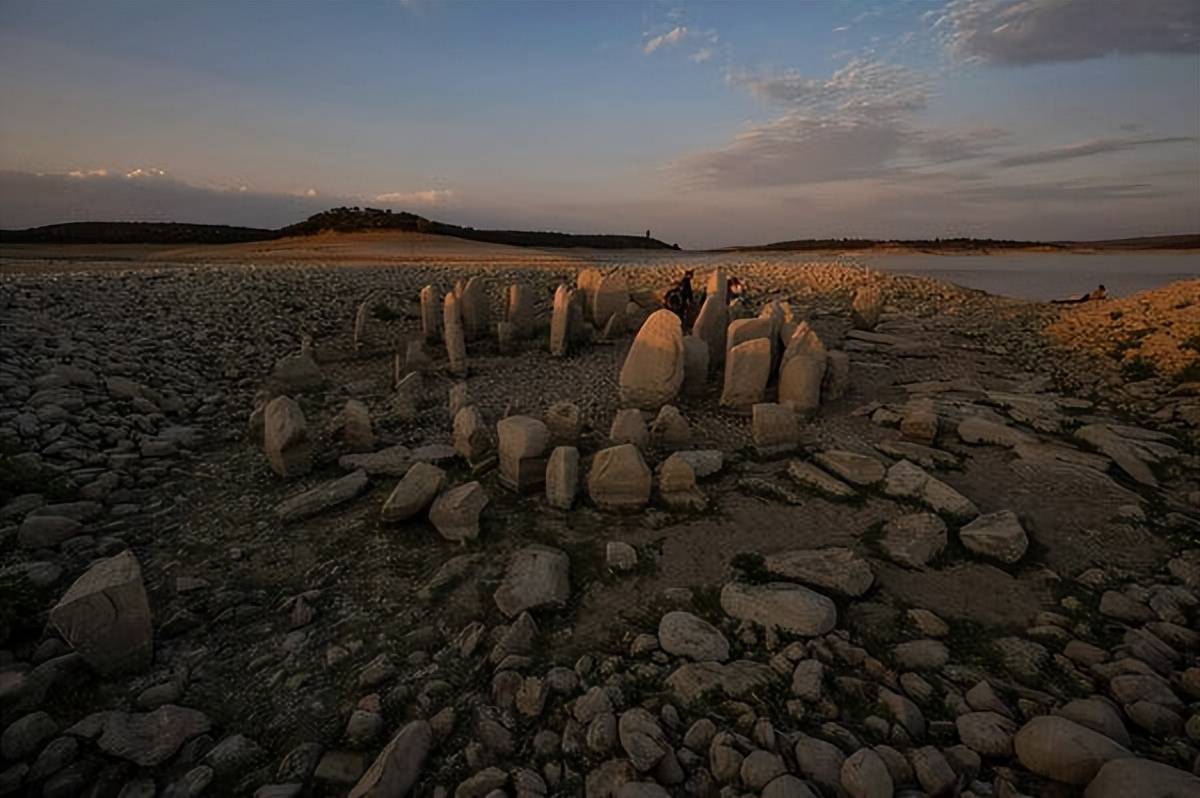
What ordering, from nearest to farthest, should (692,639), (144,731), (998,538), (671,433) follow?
(144,731)
(692,639)
(998,538)
(671,433)

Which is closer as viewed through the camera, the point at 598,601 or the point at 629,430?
the point at 598,601

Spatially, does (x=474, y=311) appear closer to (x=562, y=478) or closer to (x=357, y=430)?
(x=357, y=430)

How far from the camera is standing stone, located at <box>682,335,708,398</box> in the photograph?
7789mm

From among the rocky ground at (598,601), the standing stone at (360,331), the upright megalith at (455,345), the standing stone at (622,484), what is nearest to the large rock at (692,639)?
the rocky ground at (598,601)

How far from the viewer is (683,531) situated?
466cm

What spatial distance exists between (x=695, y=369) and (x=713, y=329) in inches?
67.9

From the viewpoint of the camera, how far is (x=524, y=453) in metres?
5.29

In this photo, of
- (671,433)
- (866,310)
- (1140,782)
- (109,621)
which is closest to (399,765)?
(109,621)

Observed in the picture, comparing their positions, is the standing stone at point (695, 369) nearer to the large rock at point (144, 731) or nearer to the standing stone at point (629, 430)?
the standing stone at point (629, 430)

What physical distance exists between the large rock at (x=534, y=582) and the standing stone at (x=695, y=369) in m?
4.02

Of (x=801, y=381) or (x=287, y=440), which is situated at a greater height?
(x=801, y=381)

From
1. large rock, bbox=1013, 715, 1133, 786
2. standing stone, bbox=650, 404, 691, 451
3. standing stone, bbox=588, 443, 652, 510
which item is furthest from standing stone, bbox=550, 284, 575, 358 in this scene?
large rock, bbox=1013, 715, 1133, 786

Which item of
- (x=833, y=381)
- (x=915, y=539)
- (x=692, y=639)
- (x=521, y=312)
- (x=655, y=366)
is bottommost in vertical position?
(x=692, y=639)

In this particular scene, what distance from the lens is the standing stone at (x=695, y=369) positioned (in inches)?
307
